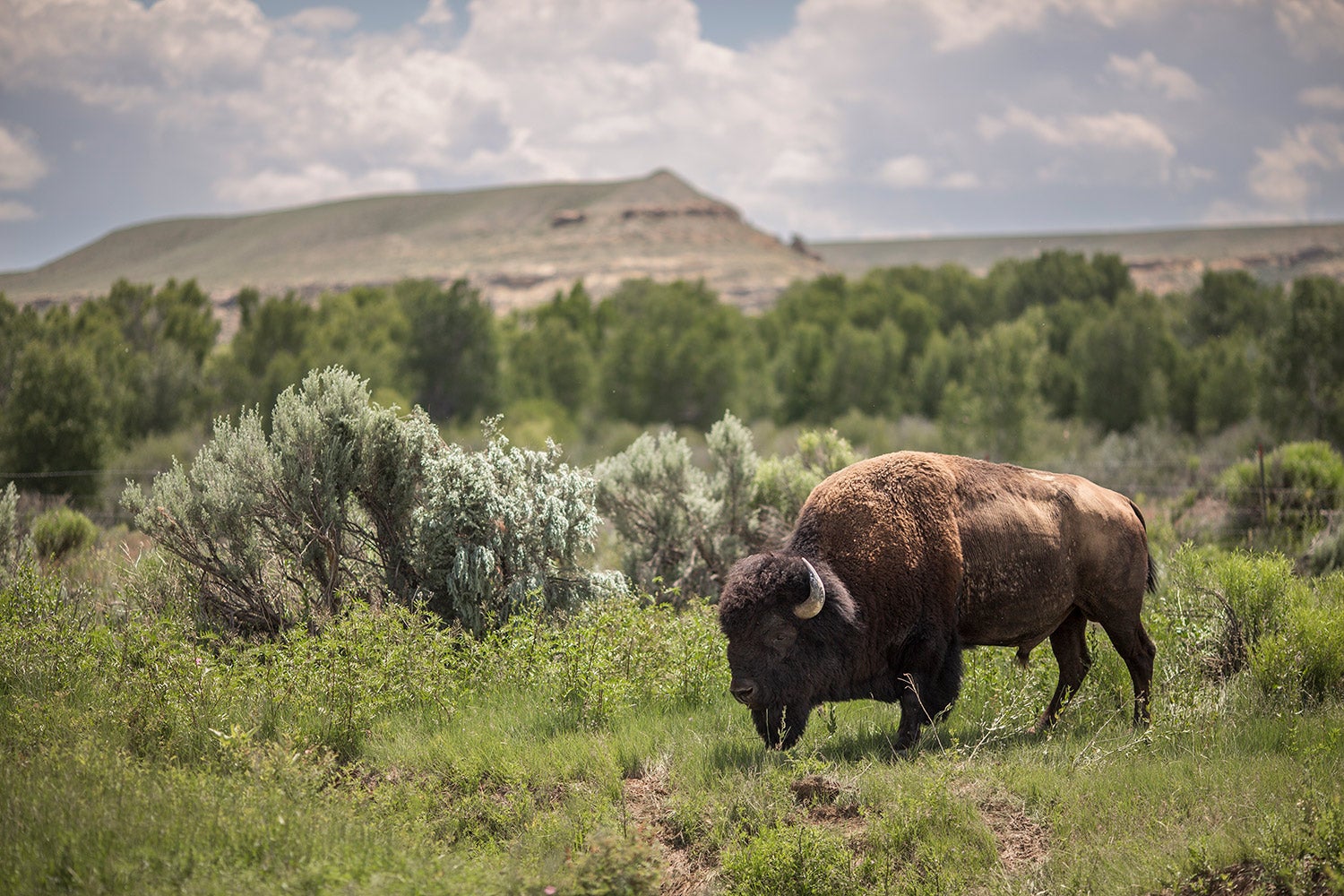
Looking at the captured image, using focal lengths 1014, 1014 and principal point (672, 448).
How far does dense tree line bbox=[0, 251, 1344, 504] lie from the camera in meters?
35.5

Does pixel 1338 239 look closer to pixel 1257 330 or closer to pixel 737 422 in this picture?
pixel 1257 330

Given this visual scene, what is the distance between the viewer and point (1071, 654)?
7715mm

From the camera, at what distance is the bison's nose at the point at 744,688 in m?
6.39

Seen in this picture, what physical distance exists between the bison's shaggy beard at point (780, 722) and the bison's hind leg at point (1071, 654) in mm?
2317

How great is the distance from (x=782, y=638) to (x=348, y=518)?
4483mm

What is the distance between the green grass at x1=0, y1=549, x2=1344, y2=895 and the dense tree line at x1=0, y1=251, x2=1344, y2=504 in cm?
2181

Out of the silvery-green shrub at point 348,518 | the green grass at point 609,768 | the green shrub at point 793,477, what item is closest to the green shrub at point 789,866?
the green grass at point 609,768

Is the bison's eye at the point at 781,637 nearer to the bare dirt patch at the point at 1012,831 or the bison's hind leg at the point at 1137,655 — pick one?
the bare dirt patch at the point at 1012,831

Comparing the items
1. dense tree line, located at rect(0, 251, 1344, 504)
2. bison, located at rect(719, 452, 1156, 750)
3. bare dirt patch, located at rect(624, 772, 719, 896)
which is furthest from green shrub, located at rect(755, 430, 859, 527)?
dense tree line, located at rect(0, 251, 1344, 504)

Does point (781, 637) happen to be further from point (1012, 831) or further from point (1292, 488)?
Result: point (1292, 488)

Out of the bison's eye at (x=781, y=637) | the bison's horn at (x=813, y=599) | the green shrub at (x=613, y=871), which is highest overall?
the bison's horn at (x=813, y=599)

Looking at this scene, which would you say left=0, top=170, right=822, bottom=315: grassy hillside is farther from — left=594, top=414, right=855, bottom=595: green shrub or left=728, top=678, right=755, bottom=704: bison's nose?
left=728, top=678, right=755, bottom=704: bison's nose

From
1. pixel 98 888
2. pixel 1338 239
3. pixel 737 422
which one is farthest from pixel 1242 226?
pixel 98 888

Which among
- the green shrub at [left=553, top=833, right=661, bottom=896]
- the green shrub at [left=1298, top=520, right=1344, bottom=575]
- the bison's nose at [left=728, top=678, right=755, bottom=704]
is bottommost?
the green shrub at [left=1298, top=520, right=1344, bottom=575]
